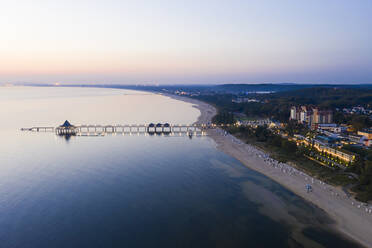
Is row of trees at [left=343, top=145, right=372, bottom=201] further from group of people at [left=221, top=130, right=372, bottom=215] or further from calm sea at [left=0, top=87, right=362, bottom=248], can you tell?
calm sea at [left=0, top=87, right=362, bottom=248]

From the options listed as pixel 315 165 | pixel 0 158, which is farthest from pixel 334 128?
pixel 0 158

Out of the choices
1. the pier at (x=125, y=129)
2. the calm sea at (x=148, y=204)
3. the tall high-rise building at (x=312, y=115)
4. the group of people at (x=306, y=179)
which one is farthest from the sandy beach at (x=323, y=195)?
the tall high-rise building at (x=312, y=115)

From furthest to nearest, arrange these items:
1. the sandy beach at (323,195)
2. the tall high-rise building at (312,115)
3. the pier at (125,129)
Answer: the tall high-rise building at (312,115) → the pier at (125,129) → the sandy beach at (323,195)

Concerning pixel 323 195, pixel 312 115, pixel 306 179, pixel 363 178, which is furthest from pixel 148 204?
pixel 312 115

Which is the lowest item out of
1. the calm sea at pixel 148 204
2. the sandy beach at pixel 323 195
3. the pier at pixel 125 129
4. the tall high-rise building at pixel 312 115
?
the calm sea at pixel 148 204

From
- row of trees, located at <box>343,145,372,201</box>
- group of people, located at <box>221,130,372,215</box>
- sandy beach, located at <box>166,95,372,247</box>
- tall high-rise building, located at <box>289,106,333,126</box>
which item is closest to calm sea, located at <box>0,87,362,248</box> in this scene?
sandy beach, located at <box>166,95,372,247</box>

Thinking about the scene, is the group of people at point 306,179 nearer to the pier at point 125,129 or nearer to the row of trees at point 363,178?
the row of trees at point 363,178
